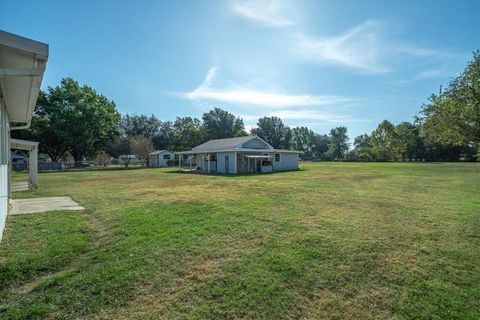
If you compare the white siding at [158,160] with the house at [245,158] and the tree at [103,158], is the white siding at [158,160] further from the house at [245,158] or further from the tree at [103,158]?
the house at [245,158]

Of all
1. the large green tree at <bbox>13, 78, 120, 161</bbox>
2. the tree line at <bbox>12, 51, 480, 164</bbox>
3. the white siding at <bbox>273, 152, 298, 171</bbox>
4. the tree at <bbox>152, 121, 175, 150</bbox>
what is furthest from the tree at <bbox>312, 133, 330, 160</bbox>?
the large green tree at <bbox>13, 78, 120, 161</bbox>

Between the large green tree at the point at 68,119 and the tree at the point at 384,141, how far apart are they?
5311cm

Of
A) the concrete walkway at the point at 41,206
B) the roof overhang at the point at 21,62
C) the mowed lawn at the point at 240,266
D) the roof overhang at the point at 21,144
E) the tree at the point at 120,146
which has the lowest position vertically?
the mowed lawn at the point at 240,266

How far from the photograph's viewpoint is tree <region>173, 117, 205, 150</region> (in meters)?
58.0

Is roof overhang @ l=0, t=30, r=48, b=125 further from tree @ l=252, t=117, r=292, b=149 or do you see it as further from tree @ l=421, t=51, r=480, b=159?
tree @ l=252, t=117, r=292, b=149

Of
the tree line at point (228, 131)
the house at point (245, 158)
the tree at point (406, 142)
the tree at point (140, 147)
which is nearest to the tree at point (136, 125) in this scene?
the tree line at point (228, 131)


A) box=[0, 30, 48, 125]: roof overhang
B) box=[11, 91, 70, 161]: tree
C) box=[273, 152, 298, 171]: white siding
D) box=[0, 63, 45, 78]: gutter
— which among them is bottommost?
box=[273, 152, 298, 171]: white siding

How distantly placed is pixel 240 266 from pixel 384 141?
6442 cm

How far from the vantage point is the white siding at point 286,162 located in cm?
3005

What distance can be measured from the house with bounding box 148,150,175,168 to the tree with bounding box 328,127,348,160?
4653cm

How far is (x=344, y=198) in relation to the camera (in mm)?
10102

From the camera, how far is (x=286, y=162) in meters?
31.0

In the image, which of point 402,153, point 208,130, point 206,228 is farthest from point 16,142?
point 402,153

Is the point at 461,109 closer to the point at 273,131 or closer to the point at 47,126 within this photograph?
the point at 47,126
